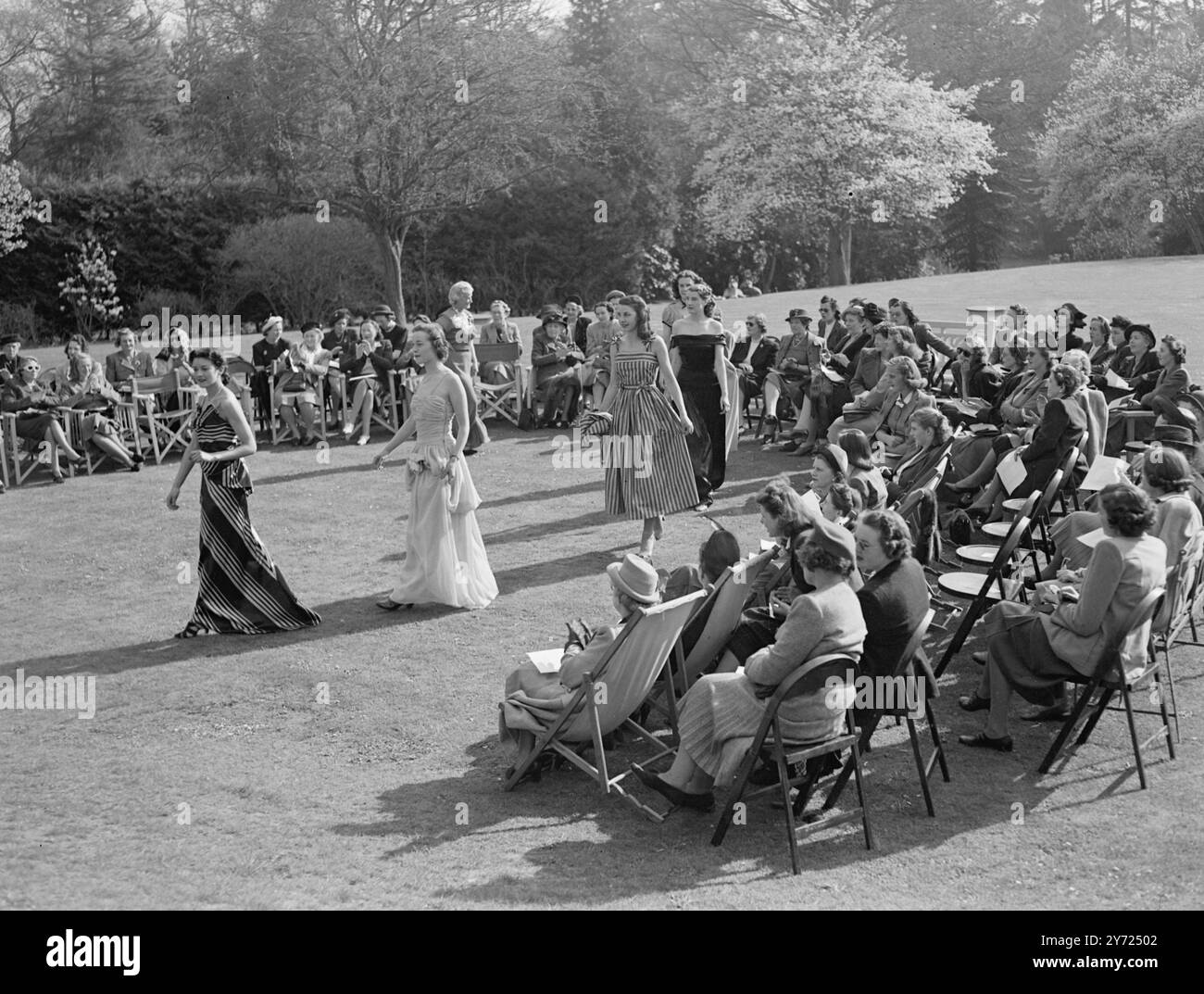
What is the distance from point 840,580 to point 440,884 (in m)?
2.14

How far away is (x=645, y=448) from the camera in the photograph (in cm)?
1091

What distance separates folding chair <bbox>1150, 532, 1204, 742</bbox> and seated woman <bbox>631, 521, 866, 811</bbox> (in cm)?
188

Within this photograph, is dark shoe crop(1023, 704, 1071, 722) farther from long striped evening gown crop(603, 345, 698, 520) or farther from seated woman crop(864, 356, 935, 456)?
seated woman crop(864, 356, 935, 456)

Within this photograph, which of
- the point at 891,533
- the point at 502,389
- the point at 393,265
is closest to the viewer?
the point at 891,533

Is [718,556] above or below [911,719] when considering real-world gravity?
above

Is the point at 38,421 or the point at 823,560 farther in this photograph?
the point at 38,421

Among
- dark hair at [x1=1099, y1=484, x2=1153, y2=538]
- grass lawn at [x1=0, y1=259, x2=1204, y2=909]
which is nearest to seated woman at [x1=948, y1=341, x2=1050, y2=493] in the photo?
grass lawn at [x1=0, y1=259, x2=1204, y2=909]

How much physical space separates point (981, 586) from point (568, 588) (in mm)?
3510

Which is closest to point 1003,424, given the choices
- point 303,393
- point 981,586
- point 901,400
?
point 901,400

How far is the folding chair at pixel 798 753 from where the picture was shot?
225 inches

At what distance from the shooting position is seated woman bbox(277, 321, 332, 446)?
17359 millimetres

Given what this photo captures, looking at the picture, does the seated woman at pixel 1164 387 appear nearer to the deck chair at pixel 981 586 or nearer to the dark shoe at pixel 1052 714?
the deck chair at pixel 981 586

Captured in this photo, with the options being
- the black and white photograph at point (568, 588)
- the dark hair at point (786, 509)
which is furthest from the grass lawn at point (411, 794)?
the dark hair at point (786, 509)

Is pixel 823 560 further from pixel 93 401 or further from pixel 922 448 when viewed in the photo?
pixel 93 401
